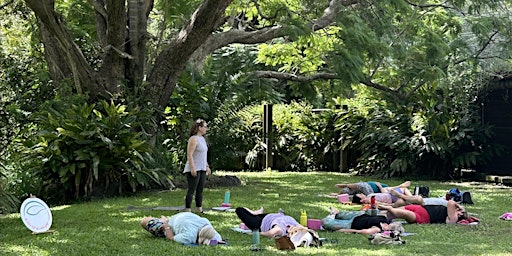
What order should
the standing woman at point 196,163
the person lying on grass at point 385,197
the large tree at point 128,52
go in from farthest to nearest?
the large tree at point 128,52
the person lying on grass at point 385,197
the standing woman at point 196,163

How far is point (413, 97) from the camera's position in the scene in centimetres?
1867

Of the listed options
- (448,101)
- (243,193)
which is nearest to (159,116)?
(243,193)

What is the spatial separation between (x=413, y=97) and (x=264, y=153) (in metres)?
4.97

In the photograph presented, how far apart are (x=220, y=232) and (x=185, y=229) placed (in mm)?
873

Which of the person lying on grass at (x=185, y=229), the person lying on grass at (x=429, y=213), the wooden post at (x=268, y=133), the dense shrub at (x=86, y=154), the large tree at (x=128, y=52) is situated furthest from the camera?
the wooden post at (x=268, y=133)

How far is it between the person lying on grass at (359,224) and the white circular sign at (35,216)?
10.9ft

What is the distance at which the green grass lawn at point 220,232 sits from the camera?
730 cm

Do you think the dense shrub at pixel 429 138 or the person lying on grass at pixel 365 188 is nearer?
the person lying on grass at pixel 365 188

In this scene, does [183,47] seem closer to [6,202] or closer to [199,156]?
[199,156]

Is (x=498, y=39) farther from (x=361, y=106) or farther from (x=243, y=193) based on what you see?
(x=243, y=193)

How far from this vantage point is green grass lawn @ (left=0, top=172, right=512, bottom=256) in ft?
24.0

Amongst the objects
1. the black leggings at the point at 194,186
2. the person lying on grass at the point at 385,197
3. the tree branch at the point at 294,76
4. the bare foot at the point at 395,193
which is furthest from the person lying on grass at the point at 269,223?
the tree branch at the point at 294,76

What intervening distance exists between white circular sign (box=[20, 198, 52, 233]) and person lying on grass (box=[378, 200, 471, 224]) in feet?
14.3

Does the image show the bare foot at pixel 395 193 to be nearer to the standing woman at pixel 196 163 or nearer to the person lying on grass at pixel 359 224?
the person lying on grass at pixel 359 224
